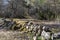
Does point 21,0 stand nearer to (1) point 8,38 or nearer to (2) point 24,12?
(2) point 24,12

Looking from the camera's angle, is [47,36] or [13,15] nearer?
[47,36]

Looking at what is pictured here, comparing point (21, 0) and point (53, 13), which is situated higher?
point (21, 0)

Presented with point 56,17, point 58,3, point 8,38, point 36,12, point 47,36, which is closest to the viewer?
point 47,36

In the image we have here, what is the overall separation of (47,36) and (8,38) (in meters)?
1.53

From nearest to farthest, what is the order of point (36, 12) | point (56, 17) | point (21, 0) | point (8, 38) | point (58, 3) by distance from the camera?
point (8, 38) < point (58, 3) < point (56, 17) < point (36, 12) < point (21, 0)

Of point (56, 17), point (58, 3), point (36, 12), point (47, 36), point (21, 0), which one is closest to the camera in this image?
point (47, 36)

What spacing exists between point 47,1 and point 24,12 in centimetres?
258

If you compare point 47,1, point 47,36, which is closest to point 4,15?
point 47,1

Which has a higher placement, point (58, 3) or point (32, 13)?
point (58, 3)

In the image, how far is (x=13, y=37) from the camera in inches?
239

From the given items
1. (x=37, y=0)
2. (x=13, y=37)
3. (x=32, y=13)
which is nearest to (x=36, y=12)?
(x=32, y=13)

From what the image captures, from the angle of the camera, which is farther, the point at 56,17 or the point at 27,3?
the point at 27,3

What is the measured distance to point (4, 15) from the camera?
11.7 metres

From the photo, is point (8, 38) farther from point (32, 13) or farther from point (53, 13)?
point (32, 13)
